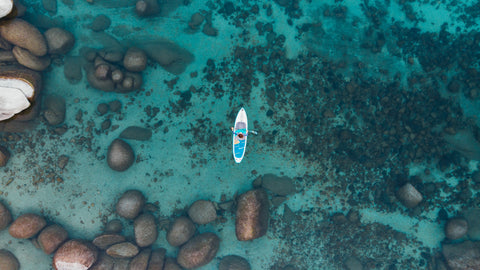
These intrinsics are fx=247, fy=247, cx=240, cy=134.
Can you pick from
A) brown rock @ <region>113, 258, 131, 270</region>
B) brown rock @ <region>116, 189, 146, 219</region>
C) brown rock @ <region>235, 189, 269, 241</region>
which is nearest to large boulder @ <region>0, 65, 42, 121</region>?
brown rock @ <region>116, 189, 146, 219</region>

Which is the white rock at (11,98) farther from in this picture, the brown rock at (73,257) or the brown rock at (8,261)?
the brown rock at (73,257)

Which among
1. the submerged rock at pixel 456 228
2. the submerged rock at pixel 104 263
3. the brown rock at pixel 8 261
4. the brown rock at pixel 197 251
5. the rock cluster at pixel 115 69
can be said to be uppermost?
the rock cluster at pixel 115 69

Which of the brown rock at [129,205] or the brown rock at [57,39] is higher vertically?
the brown rock at [57,39]

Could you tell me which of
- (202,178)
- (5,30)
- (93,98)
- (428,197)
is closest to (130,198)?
(202,178)

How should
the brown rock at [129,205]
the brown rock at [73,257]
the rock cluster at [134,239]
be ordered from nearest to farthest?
the brown rock at [73,257], the rock cluster at [134,239], the brown rock at [129,205]

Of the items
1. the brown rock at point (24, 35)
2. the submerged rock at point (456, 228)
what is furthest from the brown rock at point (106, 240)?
the submerged rock at point (456, 228)

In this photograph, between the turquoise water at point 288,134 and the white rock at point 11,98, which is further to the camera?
the turquoise water at point 288,134
